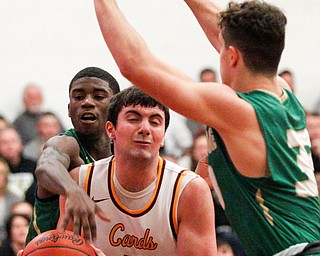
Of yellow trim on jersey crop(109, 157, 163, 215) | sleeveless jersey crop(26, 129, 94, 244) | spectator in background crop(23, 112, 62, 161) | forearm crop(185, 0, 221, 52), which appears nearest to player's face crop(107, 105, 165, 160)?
yellow trim on jersey crop(109, 157, 163, 215)

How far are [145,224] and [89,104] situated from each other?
82cm

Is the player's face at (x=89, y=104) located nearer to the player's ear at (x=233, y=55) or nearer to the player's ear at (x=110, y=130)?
the player's ear at (x=110, y=130)

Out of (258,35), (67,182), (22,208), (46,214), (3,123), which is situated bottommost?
(22,208)

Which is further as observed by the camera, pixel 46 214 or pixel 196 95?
pixel 46 214

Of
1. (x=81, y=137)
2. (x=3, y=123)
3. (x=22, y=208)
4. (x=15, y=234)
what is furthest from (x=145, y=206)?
(x=3, y=123)

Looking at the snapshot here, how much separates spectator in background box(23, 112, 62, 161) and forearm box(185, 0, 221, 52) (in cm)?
435

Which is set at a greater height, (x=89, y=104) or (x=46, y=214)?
(x=89, y=104)

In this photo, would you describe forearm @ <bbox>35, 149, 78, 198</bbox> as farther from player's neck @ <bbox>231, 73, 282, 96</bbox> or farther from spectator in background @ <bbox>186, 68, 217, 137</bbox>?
spectator in background @ <bbox>186, 68, 217, 137</bbox>

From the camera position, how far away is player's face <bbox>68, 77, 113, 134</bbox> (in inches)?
208

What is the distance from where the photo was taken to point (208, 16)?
4586mm

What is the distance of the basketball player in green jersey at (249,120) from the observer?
145 inches

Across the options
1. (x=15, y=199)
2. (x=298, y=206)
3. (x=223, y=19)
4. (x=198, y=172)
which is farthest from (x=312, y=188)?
(x=15, y=199)

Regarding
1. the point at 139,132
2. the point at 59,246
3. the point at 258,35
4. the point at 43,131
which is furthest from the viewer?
the point at 43,131

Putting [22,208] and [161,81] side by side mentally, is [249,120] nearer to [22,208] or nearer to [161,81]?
[161,81]
